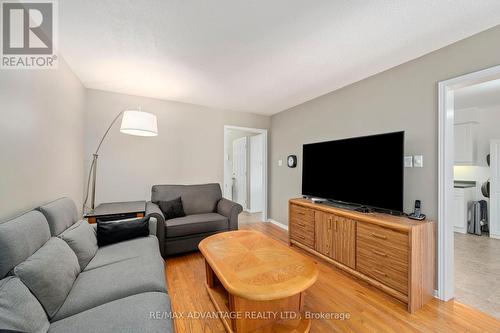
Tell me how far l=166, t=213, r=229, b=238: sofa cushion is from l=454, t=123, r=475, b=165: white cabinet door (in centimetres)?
468

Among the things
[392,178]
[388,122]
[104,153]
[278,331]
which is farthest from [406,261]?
[104,153]

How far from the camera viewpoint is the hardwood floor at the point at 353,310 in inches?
62.5

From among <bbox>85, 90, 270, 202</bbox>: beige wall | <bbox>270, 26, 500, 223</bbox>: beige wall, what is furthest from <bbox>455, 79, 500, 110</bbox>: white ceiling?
<bbox>85, 90, 270, 202</bbox>: beige wall

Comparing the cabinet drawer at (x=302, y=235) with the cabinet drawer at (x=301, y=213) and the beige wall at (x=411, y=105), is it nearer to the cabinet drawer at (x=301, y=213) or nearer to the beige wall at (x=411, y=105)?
the cabinet drawer at (x=301, y=213)

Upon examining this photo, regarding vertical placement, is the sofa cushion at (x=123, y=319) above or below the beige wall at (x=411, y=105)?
below

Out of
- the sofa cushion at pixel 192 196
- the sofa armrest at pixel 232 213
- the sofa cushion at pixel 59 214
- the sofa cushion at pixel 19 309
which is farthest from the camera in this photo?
the sofa cushion at pixel 192 196

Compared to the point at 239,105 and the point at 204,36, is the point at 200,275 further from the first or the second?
the point at 239,105

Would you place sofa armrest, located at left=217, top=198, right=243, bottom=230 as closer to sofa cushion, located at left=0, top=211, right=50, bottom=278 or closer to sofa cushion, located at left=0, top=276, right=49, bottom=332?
sofa cushion, located at left=0, top=211, right=50, bottom=278

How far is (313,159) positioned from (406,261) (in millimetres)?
1691

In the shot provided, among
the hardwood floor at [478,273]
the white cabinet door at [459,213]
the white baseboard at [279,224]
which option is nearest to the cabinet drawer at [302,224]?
the white baseboard at [279,224]

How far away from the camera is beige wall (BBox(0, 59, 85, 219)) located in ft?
4.56

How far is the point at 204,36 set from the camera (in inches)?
72.3

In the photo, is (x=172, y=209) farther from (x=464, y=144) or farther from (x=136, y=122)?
(x=464, y=144)

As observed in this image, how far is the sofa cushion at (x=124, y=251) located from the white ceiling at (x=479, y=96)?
4.26 meters
